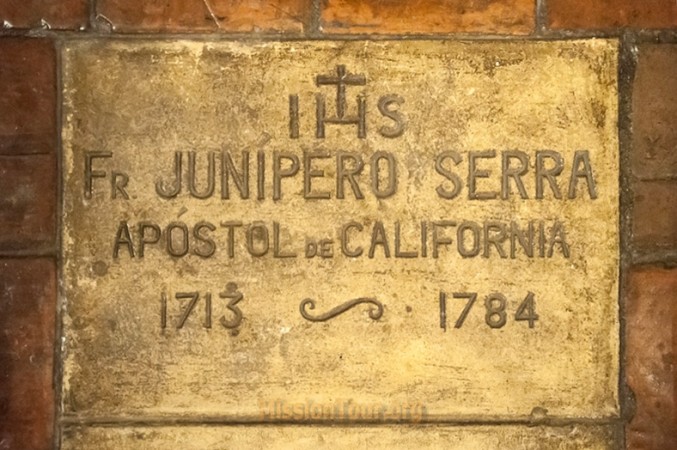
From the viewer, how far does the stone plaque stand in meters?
1.83

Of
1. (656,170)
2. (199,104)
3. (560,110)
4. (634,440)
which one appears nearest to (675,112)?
(656,170)

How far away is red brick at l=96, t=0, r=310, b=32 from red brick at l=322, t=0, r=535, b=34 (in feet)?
0.25

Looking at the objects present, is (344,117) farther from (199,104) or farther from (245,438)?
(245,438)

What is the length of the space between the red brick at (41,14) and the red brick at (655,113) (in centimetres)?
126

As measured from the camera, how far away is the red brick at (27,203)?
1.82 metres

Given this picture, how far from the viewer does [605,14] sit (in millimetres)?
1844

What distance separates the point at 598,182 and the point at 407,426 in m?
0.69

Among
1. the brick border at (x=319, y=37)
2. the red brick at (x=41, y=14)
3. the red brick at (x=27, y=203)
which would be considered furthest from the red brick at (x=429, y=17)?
the red brick at (x=27, y=203)

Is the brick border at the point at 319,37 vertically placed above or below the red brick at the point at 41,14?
below

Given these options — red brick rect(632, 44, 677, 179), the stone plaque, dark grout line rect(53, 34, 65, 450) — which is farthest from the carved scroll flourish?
red brick rect(632, 44, 677, 179)

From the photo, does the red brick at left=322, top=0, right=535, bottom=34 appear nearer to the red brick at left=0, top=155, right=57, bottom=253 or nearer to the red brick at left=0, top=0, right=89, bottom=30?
the red brick at left=0, top=0, right=89, bottom=30
